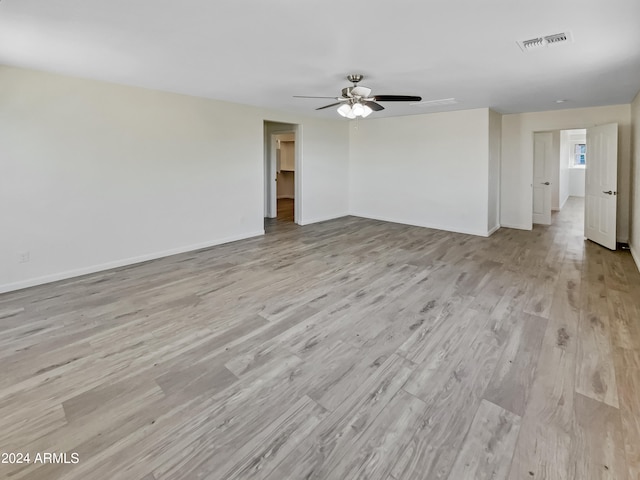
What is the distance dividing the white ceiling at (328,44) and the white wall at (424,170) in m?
1.78

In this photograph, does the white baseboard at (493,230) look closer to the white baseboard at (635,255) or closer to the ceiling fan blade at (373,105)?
the white baseboard at (635,255)

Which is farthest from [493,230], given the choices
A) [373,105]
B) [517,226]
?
[373,105]

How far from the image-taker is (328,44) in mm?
2936

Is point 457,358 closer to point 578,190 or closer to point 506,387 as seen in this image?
point 506,387

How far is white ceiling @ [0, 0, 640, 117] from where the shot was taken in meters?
2.30

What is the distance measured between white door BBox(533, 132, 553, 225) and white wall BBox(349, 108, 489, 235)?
246 cm

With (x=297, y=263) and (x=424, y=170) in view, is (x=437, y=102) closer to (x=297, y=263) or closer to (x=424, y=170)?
(x=424, y=170)

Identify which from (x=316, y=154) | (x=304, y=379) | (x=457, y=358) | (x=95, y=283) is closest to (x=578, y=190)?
(x=316, y=154)

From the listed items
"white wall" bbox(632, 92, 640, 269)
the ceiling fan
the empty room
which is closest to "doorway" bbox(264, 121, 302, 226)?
the empty room

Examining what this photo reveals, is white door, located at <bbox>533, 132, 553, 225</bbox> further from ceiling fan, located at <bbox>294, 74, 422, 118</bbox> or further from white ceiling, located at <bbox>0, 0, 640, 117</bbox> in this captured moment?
ceiling fan, located at <bbox>294, 74, 422, 118</bbox>

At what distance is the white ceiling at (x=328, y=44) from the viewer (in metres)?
2.30

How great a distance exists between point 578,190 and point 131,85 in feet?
46.6

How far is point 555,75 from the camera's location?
3.86 m

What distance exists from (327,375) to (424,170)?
582cm
